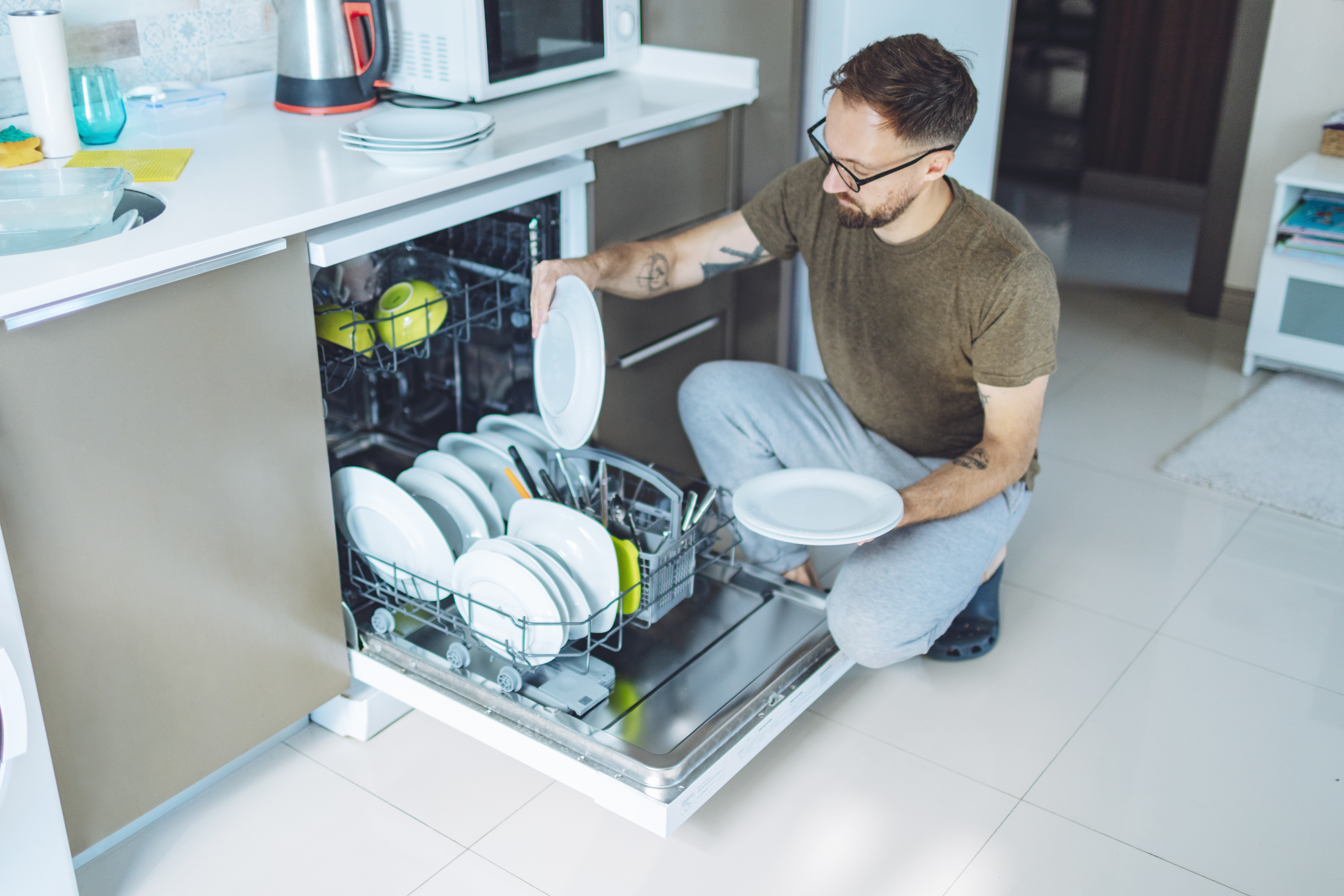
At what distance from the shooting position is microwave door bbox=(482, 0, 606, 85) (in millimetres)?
2041

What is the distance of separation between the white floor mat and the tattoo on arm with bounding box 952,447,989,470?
3.63ft

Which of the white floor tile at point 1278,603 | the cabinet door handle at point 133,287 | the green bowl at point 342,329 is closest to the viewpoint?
the cabinet door handle at point 133,287

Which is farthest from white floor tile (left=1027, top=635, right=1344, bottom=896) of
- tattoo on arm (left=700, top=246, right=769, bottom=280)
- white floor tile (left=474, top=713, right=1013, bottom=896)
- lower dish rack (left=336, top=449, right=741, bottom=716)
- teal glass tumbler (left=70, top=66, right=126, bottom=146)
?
teal glass tumbler (left=70, top=66, right=126, bottom=146)

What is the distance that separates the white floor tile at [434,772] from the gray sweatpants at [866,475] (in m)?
0.55

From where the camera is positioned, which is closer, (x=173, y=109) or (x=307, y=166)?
(x=307, y=166)

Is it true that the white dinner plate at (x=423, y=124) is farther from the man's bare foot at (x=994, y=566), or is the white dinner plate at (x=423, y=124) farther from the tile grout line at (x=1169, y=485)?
the tile grout line at (x=1169, y=485)

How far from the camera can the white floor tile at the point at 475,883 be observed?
5.18ft

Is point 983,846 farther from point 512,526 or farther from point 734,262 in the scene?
point 734,262

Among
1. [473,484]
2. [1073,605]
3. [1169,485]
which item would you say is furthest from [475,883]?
[1169,485]

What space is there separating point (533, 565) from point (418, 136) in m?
0.68

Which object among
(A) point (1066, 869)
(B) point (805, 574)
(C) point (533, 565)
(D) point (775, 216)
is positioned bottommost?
(A) point (1066, 869)

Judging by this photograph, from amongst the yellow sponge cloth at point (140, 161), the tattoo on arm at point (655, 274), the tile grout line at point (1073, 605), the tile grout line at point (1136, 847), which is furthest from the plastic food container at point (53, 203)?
the tile grout line at point (1073, 605)

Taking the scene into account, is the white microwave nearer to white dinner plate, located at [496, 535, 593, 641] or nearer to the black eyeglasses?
the black eyeglasses

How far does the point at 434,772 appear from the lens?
1800 mm
